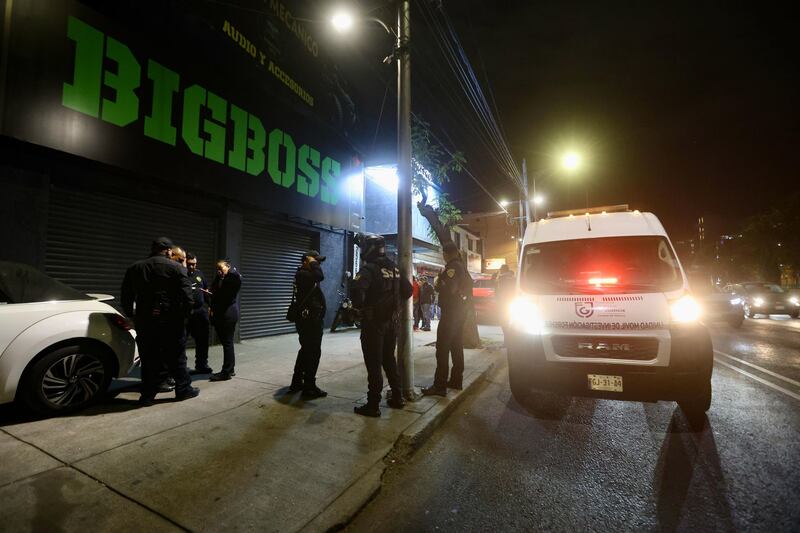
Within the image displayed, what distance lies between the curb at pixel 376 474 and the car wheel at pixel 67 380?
10.7 ft

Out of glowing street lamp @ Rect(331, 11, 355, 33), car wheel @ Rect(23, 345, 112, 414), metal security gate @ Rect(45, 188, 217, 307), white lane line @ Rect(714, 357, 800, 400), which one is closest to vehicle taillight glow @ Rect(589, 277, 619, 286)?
white lane line @ Rect(714, 357, 800, 400)

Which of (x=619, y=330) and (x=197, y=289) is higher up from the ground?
(x=197, y=289)

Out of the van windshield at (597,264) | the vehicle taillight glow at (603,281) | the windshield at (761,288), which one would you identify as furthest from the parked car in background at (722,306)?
the vehicle taillight glow at (603,281)

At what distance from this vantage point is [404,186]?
15.4 ft

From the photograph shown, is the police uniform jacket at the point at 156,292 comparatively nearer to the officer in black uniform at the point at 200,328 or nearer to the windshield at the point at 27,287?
the windshield at the point at 27,287

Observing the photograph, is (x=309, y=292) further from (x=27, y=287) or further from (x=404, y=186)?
(x=27, y=287)

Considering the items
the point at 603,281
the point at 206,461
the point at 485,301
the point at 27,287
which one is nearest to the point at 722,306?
the point at 485,301

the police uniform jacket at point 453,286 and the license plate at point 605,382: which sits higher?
the police uniform jacket at point 453,286

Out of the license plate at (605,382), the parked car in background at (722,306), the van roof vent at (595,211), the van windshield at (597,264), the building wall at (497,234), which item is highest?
the building wall at (497,234)

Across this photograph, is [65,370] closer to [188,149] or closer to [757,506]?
[188,149]

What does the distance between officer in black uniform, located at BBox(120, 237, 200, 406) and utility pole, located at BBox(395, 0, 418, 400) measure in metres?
2.52

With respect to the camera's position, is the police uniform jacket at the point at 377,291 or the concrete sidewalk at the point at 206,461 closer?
the concrete sidewalk at the point at 206,461

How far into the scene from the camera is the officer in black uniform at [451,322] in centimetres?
473

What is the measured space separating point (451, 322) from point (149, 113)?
638 centimetres
